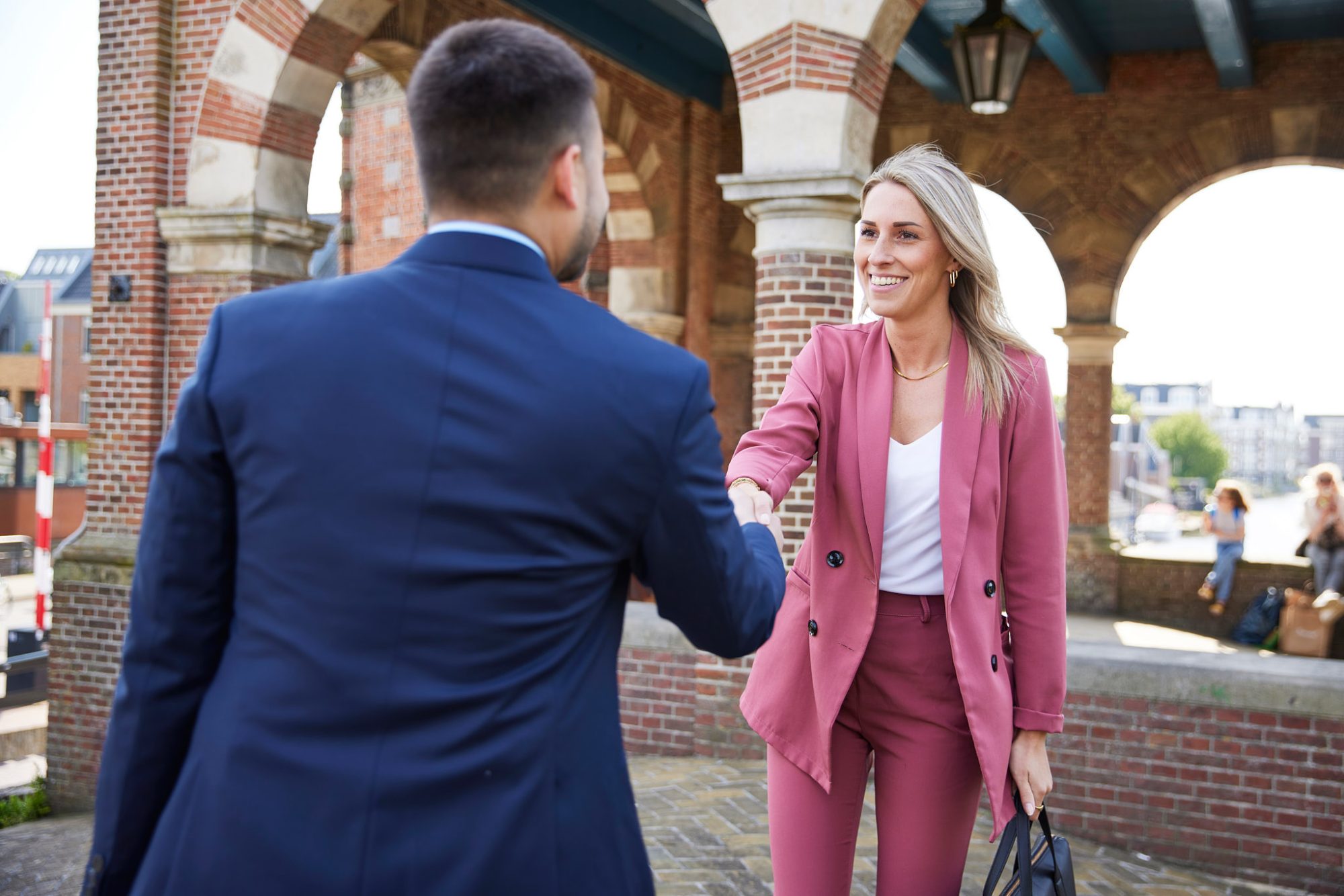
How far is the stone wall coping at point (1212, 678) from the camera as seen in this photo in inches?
198

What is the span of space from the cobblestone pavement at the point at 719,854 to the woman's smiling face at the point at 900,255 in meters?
2.54

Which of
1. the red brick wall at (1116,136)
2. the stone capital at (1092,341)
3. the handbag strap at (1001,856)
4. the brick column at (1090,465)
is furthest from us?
the stone capital at (1092,341)

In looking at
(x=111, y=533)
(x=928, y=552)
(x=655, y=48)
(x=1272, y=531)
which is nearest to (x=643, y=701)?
(x=111, y=533)

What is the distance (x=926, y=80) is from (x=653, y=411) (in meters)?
12.2

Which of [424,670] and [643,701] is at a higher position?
[424,670]

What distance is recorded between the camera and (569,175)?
4.67ft

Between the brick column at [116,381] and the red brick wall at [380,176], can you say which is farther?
the red brick wall at [380,176]

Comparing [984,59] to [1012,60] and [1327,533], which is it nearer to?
[1012,60]

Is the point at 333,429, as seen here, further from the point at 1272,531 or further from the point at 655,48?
the point at 1272,531

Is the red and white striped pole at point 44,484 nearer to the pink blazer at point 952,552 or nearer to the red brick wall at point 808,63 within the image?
the red brick wall at point 808,63

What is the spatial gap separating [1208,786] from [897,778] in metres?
3.58

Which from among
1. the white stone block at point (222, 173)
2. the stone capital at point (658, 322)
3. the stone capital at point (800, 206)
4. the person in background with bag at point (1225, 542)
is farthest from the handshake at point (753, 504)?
the person in background with bag at point (1225, 542)

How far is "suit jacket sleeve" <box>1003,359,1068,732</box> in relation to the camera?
2.38 m

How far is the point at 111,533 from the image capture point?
7.93 metres
